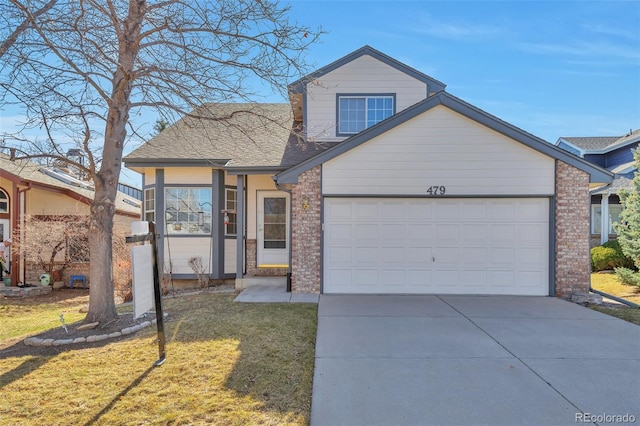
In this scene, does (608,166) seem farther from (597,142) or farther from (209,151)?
(209,151)

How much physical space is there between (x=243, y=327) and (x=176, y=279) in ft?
18.2

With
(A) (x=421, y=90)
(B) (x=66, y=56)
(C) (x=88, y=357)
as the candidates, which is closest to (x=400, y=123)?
(A) (x=421, y=90)

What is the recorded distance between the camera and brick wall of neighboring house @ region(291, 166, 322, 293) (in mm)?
8758

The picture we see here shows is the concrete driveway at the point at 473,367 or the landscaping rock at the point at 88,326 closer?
the concrete driveway at the point at 473,367

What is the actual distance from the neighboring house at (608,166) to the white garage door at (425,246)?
20.2 ft

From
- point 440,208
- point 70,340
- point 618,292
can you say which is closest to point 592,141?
point 618,292

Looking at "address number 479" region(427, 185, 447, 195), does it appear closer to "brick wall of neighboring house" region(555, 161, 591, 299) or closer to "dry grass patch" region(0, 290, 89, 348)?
"brick wall of neighboring house" region(555, 161, 591, 299)

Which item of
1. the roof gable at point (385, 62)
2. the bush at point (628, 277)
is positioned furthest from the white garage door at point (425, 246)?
the bush at point (628, 277)

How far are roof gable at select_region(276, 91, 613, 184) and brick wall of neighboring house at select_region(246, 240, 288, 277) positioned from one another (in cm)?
306

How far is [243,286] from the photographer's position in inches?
384

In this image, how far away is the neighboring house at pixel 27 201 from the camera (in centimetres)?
1155

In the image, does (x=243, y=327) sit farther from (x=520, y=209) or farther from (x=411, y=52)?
(x=411, y=52)

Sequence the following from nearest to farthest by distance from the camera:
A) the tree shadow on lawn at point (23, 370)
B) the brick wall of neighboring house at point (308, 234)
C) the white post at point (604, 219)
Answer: the tree shadow on lawn at point (23, 370) → the brick wall of neighboring house at point (308, 234) → the white post at point (604, 219)

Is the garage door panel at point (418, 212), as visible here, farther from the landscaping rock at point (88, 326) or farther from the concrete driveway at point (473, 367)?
the landscaping rock at point (88, 326)
